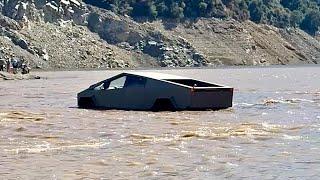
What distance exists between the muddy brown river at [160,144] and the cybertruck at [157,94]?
98 centimetres

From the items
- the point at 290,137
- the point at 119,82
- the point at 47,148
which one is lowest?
the point at 47,148

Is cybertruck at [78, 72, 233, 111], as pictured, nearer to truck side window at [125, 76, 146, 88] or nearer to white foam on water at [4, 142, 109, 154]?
truck side window at [125, 76, 146, 88]

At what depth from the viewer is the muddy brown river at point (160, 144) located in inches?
814

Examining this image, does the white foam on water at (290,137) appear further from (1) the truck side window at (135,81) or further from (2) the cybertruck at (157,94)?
(1) the truck side window at (135,81)

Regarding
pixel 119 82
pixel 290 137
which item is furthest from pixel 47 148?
pixel 119 82

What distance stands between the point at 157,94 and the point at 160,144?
14.6m

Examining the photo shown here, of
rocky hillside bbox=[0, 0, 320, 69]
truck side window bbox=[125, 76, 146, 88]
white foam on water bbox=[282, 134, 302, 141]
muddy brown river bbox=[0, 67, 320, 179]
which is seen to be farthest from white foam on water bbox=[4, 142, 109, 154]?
rocky hillside bbox=[0, 0, 320, 69]

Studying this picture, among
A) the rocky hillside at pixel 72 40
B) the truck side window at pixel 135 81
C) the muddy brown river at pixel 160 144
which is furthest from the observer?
the rocky hillside at pixel 72 40

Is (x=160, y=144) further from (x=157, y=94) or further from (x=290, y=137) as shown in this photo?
(x=157, y=94)

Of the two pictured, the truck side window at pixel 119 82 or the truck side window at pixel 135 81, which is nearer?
the truck side window at pixel 135 81

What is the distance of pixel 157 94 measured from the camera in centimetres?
4038

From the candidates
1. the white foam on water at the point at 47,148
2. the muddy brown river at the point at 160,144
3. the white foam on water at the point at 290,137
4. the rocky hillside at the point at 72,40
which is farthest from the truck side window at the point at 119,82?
the rocky hillside at the point at 72,40

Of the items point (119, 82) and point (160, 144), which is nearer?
point (160, 144)

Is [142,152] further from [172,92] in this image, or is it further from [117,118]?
[172,92]
